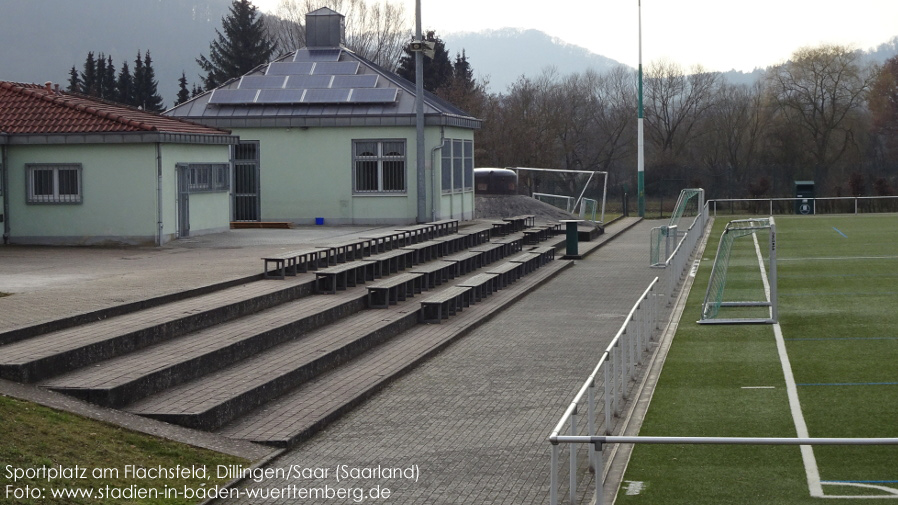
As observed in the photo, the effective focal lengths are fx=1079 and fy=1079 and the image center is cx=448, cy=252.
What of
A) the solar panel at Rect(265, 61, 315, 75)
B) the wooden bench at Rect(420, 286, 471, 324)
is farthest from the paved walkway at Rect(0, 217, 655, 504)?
the solar panel at Rect(265, 61, 315, 75)

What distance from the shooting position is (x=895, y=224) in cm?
4284

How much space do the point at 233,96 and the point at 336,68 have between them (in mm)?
3706

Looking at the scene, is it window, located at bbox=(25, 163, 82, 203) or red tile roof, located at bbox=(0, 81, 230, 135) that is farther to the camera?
window, located at bbox=(25, 163, 82, 203)

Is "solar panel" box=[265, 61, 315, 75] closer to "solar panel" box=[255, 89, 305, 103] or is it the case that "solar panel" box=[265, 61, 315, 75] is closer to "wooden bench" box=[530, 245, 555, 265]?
"solar panel" box=[255, 89, 305, 103]

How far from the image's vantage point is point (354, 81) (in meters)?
35.5

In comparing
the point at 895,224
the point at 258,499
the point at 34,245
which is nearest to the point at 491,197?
the point at 895,224

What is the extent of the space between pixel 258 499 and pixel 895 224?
39.7m

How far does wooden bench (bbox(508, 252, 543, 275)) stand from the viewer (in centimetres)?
2447

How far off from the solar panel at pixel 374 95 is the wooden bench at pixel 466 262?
10.3 meters

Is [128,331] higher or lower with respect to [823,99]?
lower

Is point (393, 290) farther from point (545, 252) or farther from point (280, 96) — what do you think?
point (280, 96)

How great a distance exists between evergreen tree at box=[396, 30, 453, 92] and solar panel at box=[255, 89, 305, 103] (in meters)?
37.0

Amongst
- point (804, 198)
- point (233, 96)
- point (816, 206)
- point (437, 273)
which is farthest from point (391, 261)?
point (816, 206)

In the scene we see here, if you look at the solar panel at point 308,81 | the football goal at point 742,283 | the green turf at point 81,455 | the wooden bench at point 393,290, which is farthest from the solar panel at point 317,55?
the green turf at point 81,455
